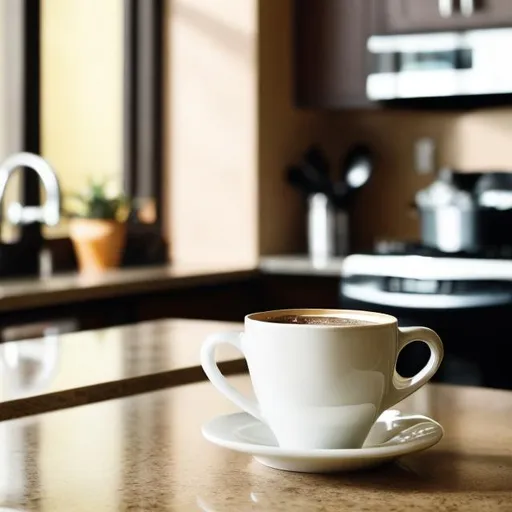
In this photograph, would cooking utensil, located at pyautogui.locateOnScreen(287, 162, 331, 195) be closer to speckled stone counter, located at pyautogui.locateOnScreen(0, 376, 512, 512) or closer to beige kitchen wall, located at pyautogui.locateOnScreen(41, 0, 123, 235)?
beige kitchen wall, located at pyautogui.locateOnScreen(41, 0, 123, 235)

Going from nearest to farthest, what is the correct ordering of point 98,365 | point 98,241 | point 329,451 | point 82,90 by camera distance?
point 329,451 → point 98,365 → point 98,241 → point 82,90

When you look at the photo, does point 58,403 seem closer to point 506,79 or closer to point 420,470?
point 420,470

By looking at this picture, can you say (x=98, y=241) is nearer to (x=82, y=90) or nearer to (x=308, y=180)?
(x=82, y=90)

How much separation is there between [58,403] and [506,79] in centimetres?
244

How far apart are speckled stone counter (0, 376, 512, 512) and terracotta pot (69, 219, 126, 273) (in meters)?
2.23

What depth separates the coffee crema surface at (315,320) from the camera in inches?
29.8

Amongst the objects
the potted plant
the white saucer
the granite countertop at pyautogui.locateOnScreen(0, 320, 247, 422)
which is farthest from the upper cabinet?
the white saucer

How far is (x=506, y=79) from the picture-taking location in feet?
10.3

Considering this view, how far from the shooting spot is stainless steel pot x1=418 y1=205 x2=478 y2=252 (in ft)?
9.62

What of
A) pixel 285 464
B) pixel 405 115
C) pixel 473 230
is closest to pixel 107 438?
pixel 285 464

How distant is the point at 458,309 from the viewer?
2.75 metres

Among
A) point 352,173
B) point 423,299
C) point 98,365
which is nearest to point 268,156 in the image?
point 352,173

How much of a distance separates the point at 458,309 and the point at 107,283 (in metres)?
0.94

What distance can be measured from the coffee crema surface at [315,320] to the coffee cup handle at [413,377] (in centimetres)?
3
